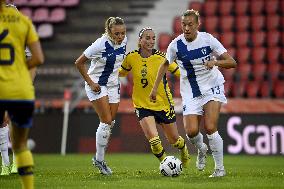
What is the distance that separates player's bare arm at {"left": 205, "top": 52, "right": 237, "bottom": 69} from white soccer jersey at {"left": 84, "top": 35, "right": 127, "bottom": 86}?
5.33 ft

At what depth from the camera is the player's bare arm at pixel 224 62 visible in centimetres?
906

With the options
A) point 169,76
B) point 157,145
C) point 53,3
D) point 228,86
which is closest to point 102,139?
point 157,145

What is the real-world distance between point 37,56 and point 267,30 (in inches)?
602

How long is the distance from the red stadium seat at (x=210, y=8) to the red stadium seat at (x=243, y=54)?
1.77m

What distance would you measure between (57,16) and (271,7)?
20.8ft

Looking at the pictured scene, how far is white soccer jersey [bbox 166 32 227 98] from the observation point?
32.2 ft

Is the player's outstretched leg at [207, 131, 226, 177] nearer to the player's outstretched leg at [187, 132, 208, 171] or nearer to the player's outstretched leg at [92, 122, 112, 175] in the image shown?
the player's outstretched leg at [187, 132, 208, 171]

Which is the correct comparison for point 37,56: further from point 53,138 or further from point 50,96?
point 50,96

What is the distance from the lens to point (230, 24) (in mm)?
21281

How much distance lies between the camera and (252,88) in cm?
A: 1905

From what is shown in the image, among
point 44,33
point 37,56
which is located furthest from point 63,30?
point 37,56

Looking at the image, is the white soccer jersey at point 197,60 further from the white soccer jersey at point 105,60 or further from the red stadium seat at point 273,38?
the red stadium seat at point 273,38

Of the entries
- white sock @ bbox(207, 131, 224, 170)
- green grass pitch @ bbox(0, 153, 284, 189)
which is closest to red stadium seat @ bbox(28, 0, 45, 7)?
green grass pitch @ bbox(0, 153, 284, 189)

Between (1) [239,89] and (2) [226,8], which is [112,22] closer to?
(1) [239,89]
